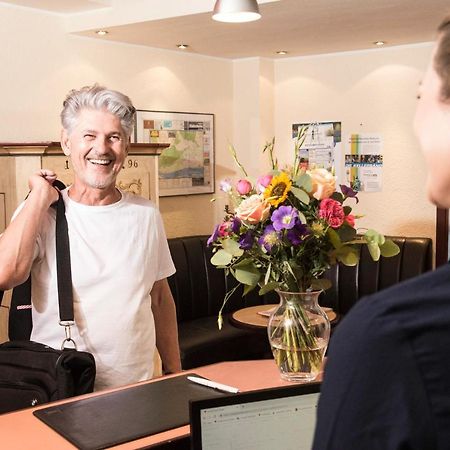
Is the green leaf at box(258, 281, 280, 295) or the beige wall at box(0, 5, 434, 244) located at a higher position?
the beige wall at box(0, 5, 434, 244)

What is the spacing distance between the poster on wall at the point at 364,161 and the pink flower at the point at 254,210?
399 centimetres

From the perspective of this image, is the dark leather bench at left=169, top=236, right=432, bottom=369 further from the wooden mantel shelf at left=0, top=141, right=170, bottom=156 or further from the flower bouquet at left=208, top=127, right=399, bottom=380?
the flower bouquet at left=208, top=127, right=399, bottom=380

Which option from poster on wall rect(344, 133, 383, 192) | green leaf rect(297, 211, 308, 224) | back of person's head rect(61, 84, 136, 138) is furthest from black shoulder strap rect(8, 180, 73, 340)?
poster on wall rect(344, 133, 383, 192)

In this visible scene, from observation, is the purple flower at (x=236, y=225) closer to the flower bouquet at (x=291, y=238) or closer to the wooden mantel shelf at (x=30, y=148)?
the flower bouquet at (x=291, y=238)

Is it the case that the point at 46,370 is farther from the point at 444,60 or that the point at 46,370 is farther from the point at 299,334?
the point at 444,60

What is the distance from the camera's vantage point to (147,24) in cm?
447

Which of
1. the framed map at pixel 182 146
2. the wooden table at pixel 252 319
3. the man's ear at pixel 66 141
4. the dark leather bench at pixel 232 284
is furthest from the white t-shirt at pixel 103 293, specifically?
the framed map at pixel 182 146

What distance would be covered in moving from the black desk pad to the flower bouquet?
276 millimetres

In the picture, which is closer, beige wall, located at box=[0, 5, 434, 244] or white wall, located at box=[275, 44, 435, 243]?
beige wall, located at box=[0, 5, 434, 244]

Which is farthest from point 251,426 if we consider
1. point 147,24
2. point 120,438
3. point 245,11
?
point 147,24

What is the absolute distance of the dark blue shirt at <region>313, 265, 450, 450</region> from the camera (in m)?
0.59

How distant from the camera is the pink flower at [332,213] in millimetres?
1701

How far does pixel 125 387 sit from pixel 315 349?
499 millimetres

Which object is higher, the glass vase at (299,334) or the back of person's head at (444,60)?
the back of person's head at (444,60)
